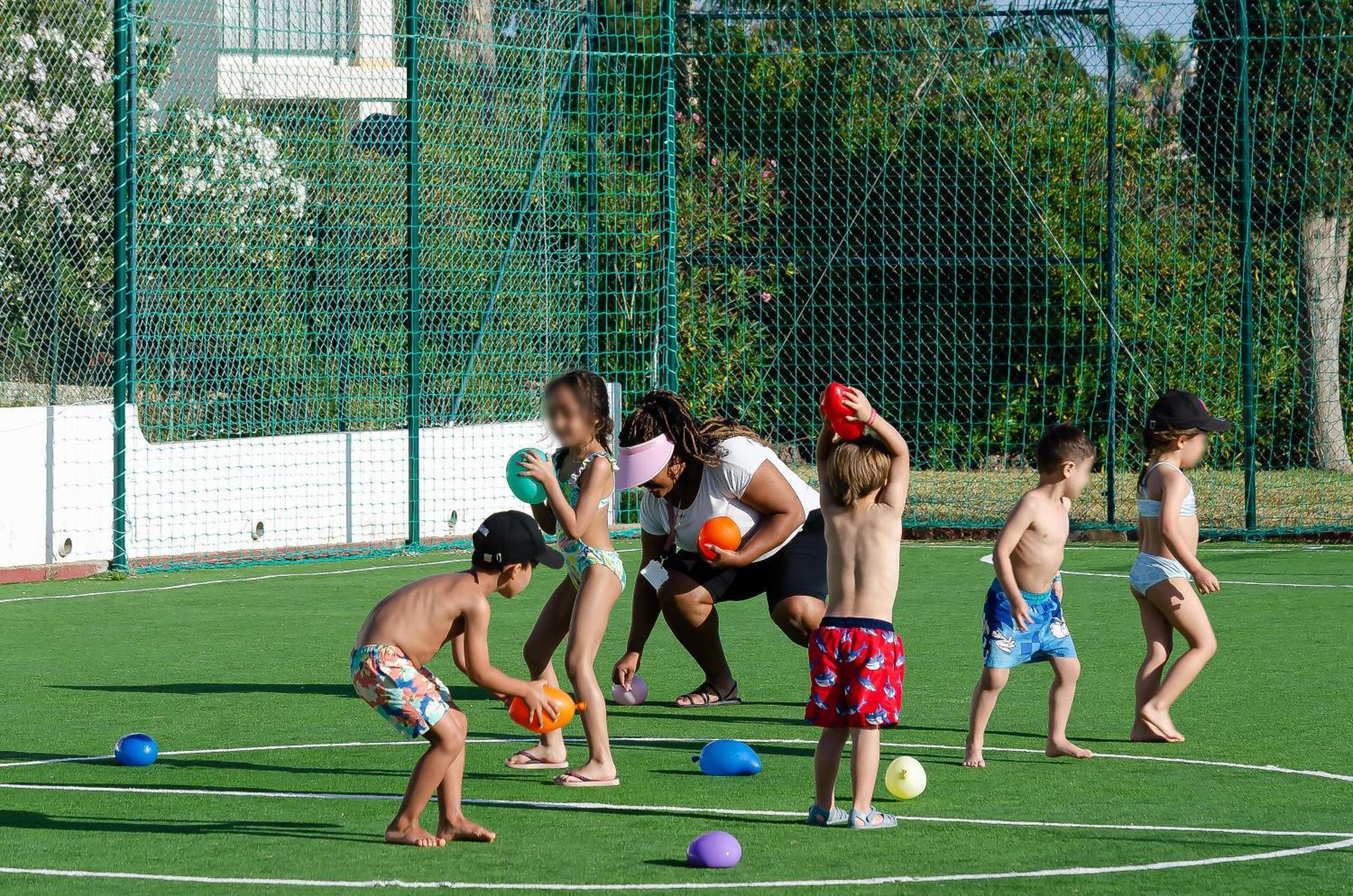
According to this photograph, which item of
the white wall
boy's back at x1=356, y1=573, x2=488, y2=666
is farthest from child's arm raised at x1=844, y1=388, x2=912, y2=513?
the white wall

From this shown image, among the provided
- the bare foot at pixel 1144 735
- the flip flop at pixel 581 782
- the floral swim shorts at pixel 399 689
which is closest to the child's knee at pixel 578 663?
the flip flop at pixel 581 782

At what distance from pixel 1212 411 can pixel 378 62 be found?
835 cm

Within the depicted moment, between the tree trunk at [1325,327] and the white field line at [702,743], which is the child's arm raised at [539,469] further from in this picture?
the tree trunk at [1325,327]

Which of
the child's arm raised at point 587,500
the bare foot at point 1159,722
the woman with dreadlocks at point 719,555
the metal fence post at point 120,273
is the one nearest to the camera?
the child's arm raised at point 587,500

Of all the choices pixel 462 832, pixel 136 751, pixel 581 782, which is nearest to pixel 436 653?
pixel 462 832

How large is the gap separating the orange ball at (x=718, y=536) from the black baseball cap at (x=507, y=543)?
1787 mm

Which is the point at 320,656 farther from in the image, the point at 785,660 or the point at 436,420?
the point at 436,420

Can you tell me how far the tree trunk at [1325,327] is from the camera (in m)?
17.0

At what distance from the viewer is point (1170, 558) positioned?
306 inches

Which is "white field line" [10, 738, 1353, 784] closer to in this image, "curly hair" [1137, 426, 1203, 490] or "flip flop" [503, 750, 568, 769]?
"flip flop" [503, 750, 568, 769]

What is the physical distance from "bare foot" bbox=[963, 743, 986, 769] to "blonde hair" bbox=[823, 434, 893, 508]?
4.41 ft

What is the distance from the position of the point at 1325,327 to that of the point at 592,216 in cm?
680

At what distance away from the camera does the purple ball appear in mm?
5367

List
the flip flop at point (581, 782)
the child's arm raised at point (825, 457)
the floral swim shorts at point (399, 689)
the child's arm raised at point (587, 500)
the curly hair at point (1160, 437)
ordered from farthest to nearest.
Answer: the curly hair at point (1160, 437) < the child's arm raised at point (587, 500) < the flip flop at point (581, 782) < the child's arm raised at point (825, 457) < the floral swim shorts at point (399, 689)
